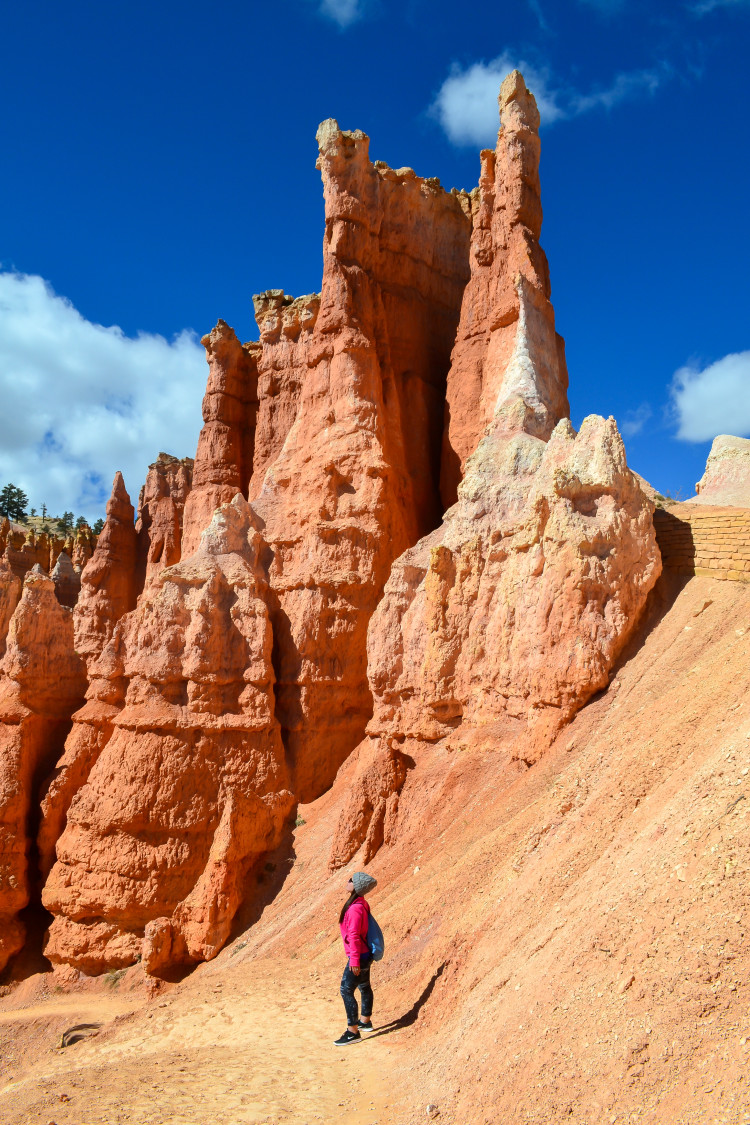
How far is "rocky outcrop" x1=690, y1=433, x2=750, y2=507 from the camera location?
15081 millimetres

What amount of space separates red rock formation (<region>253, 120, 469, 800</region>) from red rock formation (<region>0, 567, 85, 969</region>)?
6183 millimetres

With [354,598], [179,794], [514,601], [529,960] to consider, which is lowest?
[529,960]

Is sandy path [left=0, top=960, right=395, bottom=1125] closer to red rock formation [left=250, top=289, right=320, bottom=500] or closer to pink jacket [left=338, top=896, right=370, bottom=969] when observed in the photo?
pink jacket [left=338, top=896, right=370, bottom=969]

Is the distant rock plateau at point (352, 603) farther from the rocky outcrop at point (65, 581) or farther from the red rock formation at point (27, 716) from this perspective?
the rocky outcrop at point (65, 581)

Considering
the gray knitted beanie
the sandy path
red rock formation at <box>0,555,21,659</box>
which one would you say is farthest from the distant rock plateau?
the gray knitted beanie

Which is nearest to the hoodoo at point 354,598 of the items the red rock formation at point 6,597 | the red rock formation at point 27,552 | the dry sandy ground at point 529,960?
the dry sandy ground at point 529,960

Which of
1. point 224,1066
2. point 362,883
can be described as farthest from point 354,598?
point 224,1066

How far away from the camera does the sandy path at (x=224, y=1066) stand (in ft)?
21.1

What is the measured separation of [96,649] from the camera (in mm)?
23516

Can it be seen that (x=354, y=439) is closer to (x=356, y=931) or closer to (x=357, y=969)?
(x=356, y=931)

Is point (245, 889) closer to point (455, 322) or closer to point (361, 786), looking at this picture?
point (361, 786)

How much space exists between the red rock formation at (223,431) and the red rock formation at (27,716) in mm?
4623

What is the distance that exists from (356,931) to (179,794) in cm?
875

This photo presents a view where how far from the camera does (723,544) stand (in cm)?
1116
